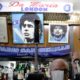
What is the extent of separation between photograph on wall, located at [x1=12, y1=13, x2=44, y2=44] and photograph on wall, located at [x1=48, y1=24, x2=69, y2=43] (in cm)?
8

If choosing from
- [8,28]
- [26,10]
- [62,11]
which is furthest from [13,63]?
[62,11]

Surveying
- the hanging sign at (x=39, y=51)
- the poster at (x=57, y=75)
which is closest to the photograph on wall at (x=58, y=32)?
the hanging sign at (x=39, y=51)

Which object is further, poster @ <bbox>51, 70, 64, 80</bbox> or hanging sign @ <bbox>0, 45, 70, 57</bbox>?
hanging sign @ <bbox>0, 45, 70, 57</bbox>

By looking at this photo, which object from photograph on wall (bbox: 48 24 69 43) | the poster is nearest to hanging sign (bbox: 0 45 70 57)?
photograph on wall (bbox: 48 24 69 43)

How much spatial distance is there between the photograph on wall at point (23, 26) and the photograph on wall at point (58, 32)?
0.28 feet

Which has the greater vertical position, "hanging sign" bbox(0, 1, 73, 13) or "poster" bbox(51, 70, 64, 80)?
"hanging sign" bbox(0, 1, 73, 13)

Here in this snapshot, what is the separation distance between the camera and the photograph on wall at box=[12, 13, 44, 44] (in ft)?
7.38

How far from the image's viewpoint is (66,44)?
87.3 inches

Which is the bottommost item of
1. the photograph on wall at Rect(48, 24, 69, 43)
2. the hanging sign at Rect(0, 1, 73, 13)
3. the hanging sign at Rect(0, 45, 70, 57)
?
the hanging sign at Rect(0, 45, 70, 57)

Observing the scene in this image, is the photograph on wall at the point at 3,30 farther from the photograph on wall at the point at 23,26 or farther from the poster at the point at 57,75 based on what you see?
the poster at the point at 57,75

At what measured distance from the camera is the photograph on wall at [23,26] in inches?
88.5

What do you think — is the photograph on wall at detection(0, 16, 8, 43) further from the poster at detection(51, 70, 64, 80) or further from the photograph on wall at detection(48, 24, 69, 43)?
the poster at detection(51, 70, 64, 80)

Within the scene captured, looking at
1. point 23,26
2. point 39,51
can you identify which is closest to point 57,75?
point 39,51

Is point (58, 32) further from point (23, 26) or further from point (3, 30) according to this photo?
point (3, 30)
